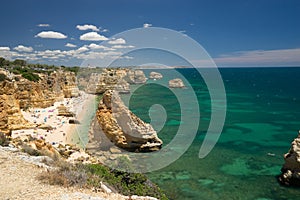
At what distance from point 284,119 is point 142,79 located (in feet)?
213

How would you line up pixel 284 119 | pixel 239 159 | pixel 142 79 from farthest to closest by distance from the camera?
pixel 142 79, pixel 284 119, pixel 239 159

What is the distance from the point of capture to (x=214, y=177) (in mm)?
16688

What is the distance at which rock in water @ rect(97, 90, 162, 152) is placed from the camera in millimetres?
17266

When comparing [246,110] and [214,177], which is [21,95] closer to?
[214,177]

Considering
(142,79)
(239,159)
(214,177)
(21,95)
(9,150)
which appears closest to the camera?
(9,150)

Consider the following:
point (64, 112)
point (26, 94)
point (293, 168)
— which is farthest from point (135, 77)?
point (293, 168)

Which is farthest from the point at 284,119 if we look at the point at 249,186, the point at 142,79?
the point at 142,79

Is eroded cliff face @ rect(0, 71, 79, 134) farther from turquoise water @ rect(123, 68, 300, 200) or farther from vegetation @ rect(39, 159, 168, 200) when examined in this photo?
turquoise water @ rect(123, 68, 300, 200)

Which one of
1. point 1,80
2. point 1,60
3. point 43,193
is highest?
point 1,60

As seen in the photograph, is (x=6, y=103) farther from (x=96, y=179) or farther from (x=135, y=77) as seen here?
(x=135, y=77)

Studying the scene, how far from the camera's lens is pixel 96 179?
7.43 m

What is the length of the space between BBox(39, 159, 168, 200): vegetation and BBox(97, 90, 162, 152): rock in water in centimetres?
633

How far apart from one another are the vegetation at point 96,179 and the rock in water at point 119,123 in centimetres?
633

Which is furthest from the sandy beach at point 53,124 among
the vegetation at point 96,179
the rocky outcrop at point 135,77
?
the rocky outcrop at point 135,77
